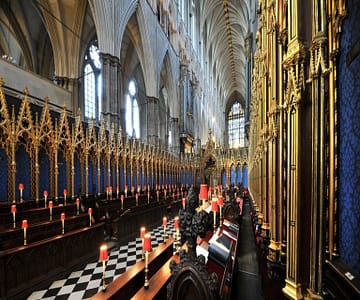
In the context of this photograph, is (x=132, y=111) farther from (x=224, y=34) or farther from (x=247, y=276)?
(x=224, y=34)

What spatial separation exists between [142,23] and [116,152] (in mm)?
10141

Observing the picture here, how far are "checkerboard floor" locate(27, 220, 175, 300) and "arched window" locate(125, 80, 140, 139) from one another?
61.4 feet

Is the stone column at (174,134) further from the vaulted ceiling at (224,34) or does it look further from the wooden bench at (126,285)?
the wooden bench at (126,285)

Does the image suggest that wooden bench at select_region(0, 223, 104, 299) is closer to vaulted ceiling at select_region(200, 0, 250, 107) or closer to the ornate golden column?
the ornate golden column

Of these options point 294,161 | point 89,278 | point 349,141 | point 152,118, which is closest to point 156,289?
point 294,161

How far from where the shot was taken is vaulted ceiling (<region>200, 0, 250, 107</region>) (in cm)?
2862

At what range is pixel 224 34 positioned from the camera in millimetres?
36812

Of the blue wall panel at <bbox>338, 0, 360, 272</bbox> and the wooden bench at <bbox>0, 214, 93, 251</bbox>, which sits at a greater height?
the blue wall panel at <bbox>338, 0, 360, 272</bbox>

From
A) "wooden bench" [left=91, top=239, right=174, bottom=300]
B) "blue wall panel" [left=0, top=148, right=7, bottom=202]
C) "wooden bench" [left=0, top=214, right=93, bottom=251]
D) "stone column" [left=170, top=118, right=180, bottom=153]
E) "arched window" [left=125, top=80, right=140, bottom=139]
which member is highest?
"arched window" [left=125, top=80, right=140, bottom=139]

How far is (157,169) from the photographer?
1566cm

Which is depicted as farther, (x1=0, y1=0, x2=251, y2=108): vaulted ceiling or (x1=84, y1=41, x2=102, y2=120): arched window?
(x1=84, y1=41, x2=102, y2=120): arched window

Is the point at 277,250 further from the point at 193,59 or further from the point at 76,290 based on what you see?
the point at 193,59

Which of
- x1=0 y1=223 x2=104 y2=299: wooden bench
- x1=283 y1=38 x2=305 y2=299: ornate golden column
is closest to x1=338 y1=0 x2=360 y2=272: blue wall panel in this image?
x1=283 y1=38 x2=305 y2=299: ornate golden column

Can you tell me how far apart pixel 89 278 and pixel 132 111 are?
22.3m
